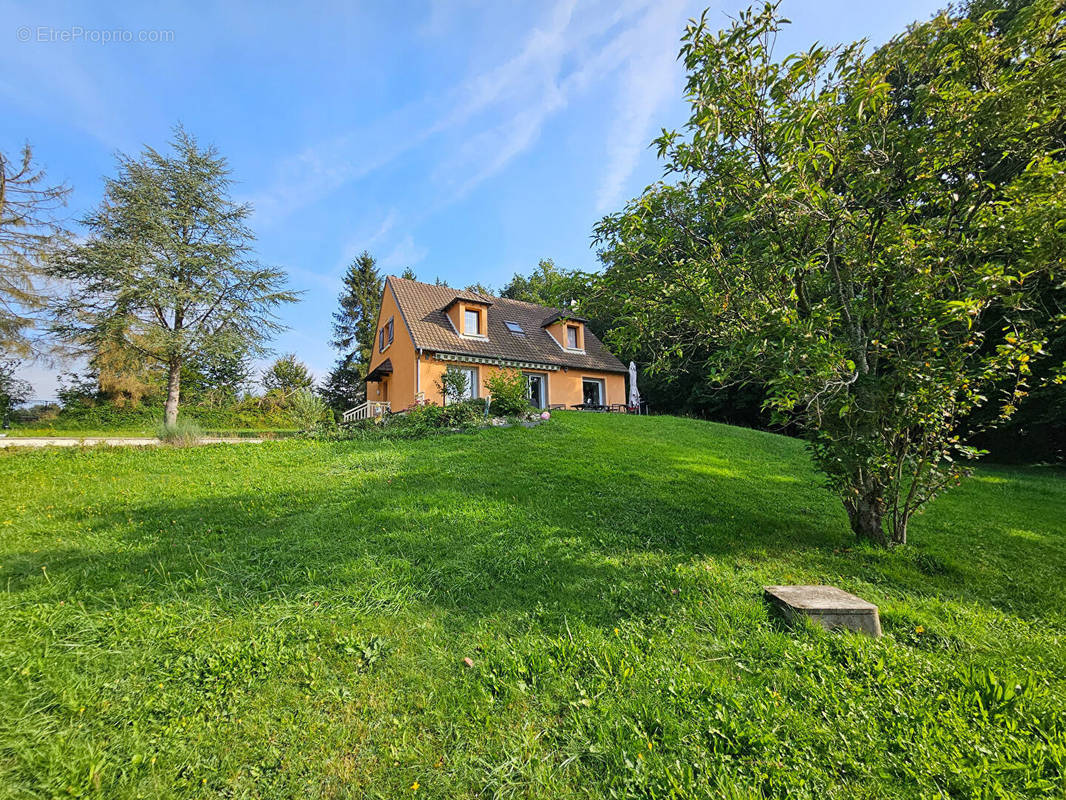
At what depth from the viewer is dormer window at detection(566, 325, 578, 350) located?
17.8 m

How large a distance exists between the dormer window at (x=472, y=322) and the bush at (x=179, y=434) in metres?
8.70

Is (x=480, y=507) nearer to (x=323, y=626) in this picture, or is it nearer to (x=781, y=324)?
(x=323, y=626)

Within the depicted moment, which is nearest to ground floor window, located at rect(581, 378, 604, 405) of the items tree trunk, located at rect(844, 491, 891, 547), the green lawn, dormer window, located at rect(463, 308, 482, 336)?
dormer window, located at rect(463, 308, 482, 336)

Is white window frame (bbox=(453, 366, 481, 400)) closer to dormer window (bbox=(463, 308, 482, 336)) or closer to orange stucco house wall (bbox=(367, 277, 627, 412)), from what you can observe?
orange stucco house wall (bbox=(367, 277, 627, 412))

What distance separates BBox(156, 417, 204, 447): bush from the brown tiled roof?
6.36 metres

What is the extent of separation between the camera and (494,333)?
16.2 metres

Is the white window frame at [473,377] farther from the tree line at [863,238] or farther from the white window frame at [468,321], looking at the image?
the tree line at [863,238]

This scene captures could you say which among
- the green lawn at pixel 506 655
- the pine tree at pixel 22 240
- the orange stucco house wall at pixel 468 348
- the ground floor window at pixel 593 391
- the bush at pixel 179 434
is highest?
the pine tree at pixel 22 240

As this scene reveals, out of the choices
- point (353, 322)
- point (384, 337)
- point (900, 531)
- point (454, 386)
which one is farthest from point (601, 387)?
point (353, 322)

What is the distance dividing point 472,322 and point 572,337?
487 centimetres

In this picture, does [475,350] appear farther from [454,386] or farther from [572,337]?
[572,337]

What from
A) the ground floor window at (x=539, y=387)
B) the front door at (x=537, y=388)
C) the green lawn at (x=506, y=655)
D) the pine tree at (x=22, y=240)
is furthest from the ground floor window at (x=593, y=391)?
the pine tree at (x=22, y=240)

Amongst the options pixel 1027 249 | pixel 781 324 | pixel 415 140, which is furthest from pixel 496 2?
pixel 1027 249

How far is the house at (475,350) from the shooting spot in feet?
46.1
